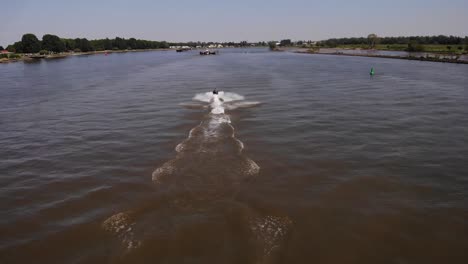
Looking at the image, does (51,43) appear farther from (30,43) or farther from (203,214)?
(203,214)

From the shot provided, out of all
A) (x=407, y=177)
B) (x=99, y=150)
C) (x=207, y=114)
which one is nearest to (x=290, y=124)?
(x=207, y=114)

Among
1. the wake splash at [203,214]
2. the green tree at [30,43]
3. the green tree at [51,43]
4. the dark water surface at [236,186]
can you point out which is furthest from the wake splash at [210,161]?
the green tree at [51,43]

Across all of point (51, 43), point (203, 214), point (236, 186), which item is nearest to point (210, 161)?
point (236, 186)

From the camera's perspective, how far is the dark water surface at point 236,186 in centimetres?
1230

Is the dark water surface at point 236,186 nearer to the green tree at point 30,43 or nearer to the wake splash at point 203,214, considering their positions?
the wake splash at point 203,214

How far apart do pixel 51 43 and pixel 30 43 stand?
38.2ft

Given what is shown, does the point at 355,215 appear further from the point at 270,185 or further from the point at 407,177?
the point at 407,177

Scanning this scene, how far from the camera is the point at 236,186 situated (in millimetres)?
16406

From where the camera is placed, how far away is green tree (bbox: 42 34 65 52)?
185050 millimetres

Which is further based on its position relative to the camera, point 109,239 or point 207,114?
point 207,114

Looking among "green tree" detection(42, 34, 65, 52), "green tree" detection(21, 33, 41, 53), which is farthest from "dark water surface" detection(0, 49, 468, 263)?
"green tree" detection(42, 34, 65, 52)

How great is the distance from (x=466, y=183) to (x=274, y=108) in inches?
807

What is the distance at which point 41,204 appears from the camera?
621 inches

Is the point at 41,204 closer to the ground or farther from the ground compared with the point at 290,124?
closer to the ground
